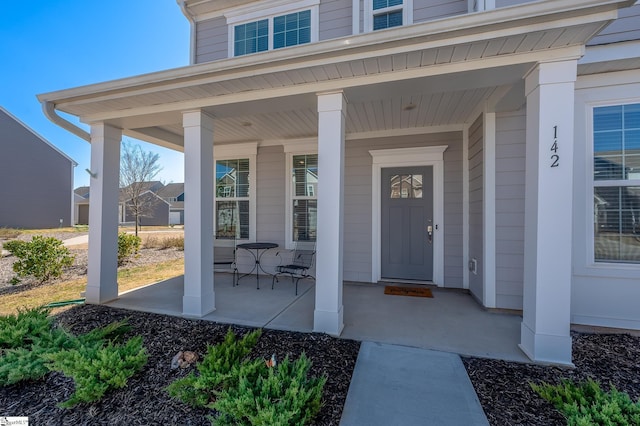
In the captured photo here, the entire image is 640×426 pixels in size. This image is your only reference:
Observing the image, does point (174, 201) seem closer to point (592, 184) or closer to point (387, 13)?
point (387, 13)

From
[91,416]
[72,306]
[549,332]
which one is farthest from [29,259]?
[549,332]

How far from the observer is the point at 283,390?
170 cm

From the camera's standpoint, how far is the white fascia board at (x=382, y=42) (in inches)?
74.2

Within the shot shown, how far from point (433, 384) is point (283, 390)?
113 cm

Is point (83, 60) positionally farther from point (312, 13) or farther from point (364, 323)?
point (364, 323)

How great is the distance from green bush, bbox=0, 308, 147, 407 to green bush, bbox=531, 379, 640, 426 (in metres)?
2.82

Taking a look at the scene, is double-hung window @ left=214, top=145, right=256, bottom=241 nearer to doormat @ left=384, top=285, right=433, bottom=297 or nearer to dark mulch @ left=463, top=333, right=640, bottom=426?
doormat @ left=384, top=285, right=433, bottom=297

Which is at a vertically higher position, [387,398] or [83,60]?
[83,60]

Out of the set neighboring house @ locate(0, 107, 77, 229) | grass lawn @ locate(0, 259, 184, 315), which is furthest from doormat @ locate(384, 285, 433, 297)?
neighboring house @ locate(0, 107, 77, 229)

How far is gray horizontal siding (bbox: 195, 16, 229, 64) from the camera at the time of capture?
468 cm

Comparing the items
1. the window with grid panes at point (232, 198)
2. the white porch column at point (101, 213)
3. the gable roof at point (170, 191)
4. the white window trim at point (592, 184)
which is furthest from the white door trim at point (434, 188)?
the gable roof at point (170, 191)

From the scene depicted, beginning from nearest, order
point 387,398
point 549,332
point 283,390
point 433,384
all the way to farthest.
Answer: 1. point 283,390
2. point 387,398
3. point 433,384
4. point 549,332

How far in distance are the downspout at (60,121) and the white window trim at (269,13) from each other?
254 centimetres

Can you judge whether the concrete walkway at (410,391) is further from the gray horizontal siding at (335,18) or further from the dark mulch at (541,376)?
the gray horizontal siding at (335,18)
